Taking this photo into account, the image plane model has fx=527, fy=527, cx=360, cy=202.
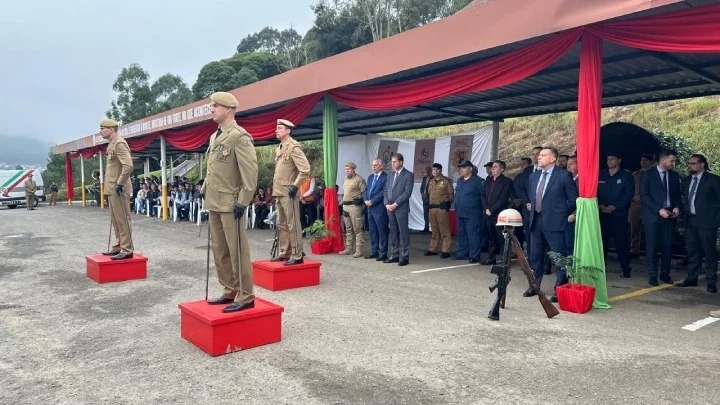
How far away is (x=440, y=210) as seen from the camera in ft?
29.2

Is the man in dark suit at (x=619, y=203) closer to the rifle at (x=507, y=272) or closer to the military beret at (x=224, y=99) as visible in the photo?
the rifle at (x=507, y=272)

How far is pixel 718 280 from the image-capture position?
6.73m

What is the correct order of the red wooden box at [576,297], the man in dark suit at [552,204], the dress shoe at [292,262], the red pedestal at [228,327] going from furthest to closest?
1. the dress shoe at [292,262]
2. the man in dark suit at [552,204]
3. the red wooden box at [576,297]
4. the red pedestal at [228,327]

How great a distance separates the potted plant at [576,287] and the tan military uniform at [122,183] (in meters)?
5.24

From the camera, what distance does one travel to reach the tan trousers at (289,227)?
636 cm

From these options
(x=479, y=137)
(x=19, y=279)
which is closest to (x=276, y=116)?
(x=479, y=137)

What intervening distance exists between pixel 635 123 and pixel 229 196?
592 inches

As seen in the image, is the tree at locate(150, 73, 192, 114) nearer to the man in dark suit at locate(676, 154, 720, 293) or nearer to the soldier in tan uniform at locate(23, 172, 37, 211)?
the soldier in tan uniform at locate(23, 172, 37, 211)

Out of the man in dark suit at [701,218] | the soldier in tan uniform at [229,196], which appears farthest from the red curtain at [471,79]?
the soldier in tan uniform at [229,196]

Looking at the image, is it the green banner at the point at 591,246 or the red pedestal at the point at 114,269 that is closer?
the green banner at the point at 591,246

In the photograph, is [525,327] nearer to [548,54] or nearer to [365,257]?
[548,54]

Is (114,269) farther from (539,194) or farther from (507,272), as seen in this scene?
→ (539,194)

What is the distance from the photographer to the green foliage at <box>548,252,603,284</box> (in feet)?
17.0

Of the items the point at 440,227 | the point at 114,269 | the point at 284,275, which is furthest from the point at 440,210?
the point at 114,269
